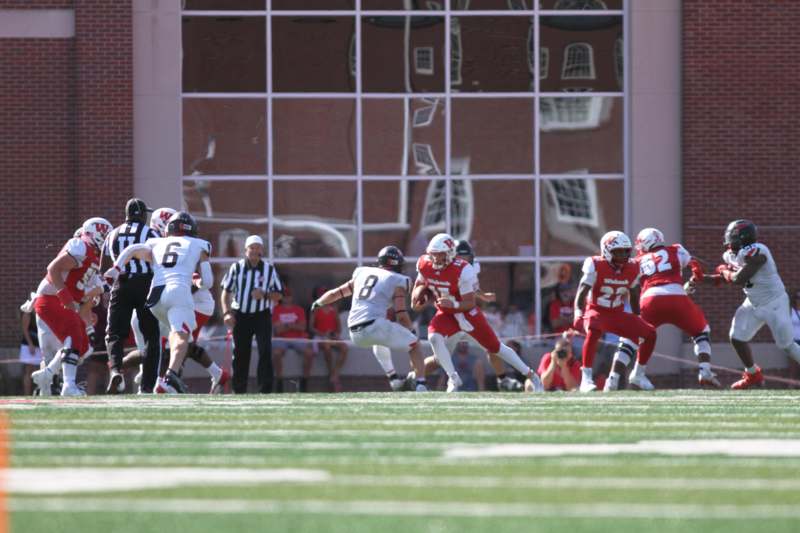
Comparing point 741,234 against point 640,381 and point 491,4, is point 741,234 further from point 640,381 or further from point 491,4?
point 491,4

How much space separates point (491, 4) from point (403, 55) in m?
1.40

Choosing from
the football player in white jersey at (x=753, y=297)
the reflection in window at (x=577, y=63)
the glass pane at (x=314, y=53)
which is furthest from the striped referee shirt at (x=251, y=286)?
the reflection in window at (x=577, y=63)

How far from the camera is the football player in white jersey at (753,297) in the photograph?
17.4m

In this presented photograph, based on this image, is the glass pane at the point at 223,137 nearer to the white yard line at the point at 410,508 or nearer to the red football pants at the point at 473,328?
the red football pants at the point at 473,328

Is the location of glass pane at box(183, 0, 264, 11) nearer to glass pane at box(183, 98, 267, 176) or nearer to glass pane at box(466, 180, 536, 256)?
glass pane at box(183, 98, 267, 176)

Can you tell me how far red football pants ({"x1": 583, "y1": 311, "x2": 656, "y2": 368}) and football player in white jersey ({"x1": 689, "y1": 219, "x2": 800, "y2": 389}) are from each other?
3.70 ft

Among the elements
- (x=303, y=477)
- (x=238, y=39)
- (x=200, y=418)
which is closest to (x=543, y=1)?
(x=238, y=39)

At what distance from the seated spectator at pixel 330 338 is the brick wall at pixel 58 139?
3.14 m

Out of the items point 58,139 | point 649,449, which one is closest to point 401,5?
point 58,139

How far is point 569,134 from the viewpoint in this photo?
23812 mm

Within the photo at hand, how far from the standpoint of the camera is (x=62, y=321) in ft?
53.3

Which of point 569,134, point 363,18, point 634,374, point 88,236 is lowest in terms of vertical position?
point 634,374

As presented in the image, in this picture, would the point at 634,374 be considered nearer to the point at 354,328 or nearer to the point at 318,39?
the point at 354,328

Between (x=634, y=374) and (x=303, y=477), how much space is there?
10455 mm
